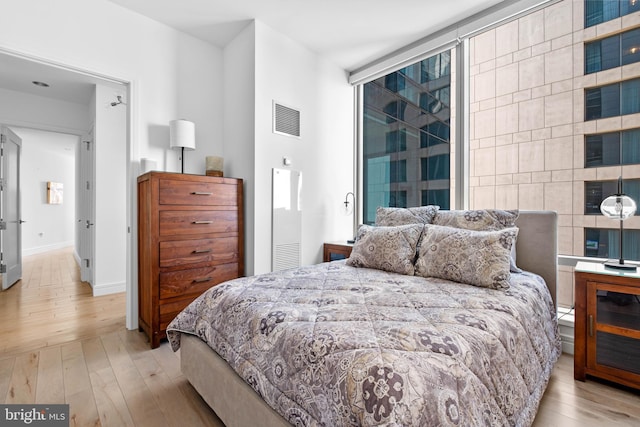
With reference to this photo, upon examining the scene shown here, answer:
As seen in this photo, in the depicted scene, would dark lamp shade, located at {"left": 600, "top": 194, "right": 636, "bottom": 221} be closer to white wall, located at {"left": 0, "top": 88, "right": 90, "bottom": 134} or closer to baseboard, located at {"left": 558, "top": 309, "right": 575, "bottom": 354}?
baseboard, located at {"left": 558, "top": 309, "right": 575, "bottom": 354}

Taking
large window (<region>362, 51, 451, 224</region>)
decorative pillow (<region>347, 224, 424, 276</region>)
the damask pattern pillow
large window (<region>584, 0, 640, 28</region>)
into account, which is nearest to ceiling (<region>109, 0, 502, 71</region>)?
large window (<region>362, 51, 451, 224</region>)

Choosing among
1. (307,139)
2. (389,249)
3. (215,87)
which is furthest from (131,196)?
(389,249)

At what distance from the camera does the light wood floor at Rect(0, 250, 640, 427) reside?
61.7 inches

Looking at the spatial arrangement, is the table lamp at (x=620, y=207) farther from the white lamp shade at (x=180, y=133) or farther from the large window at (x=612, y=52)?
the white lamp shade at (x=180, y=133)

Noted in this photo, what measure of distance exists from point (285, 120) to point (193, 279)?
1.79 metres

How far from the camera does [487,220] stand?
218cm

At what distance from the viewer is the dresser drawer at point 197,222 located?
246cm

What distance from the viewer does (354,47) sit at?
11.3 ft

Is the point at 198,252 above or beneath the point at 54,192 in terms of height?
beneath

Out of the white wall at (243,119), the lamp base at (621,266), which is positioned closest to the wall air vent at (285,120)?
the white wall at (243,119)

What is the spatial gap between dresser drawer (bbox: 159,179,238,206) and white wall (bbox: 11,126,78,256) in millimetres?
5297

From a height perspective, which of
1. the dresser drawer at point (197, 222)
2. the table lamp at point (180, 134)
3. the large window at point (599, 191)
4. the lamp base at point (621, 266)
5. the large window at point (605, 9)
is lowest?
the lamp base at point (621, 266)

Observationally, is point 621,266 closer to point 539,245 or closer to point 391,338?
point 539,245

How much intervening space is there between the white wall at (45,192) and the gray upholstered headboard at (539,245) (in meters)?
7.64
